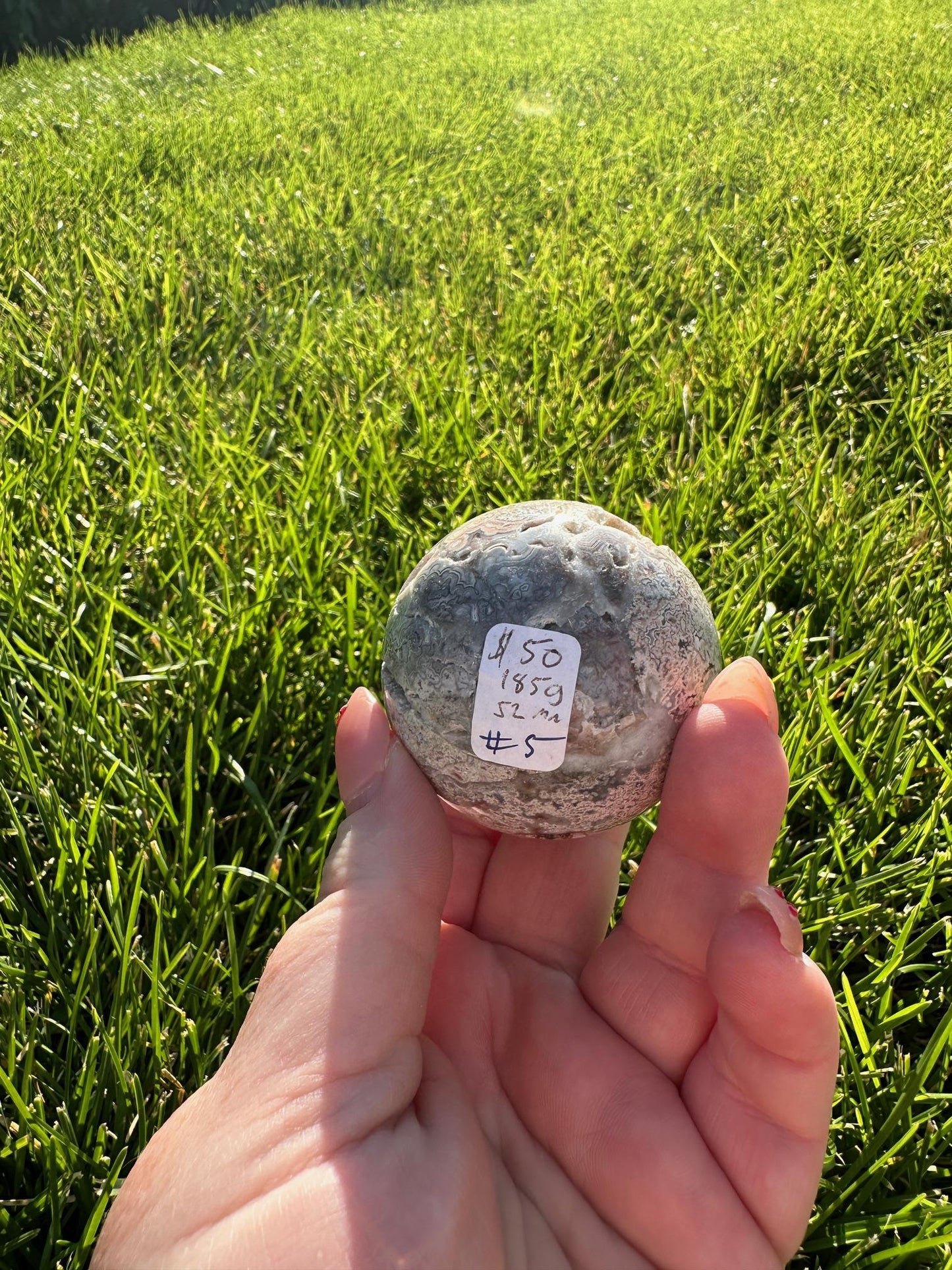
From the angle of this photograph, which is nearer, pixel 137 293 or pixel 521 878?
pixel 521 878

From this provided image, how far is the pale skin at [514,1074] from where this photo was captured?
1.08 meters

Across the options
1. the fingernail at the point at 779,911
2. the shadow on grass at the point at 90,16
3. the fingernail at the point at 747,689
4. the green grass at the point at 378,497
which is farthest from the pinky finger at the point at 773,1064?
the shadow on grass at the point at 90,16

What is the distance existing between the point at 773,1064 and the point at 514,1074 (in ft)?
1.17

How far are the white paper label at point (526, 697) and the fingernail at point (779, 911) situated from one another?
29 cm

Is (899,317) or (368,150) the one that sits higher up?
(368,150)

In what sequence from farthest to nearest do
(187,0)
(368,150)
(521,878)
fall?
1. (187,0)
2. (368,150)
3. (521,878)

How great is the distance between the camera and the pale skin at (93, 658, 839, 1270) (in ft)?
3.53

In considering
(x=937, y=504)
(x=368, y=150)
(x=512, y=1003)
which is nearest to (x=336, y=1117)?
(x=512, y=1003)

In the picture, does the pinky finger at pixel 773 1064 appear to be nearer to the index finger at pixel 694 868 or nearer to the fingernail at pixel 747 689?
the index finger at pixel 694 868

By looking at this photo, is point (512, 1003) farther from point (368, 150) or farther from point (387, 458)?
point (368, 150)

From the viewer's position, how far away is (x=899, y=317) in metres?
2.97

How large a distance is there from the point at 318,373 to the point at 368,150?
262 cm

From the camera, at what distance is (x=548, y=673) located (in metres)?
1.28

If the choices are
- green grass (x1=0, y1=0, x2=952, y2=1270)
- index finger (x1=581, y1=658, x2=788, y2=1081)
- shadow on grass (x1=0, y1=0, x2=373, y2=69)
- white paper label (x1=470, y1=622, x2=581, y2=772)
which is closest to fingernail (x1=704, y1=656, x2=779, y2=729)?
index finger (x1=581, y1=658, x2=788, y2=1081)
